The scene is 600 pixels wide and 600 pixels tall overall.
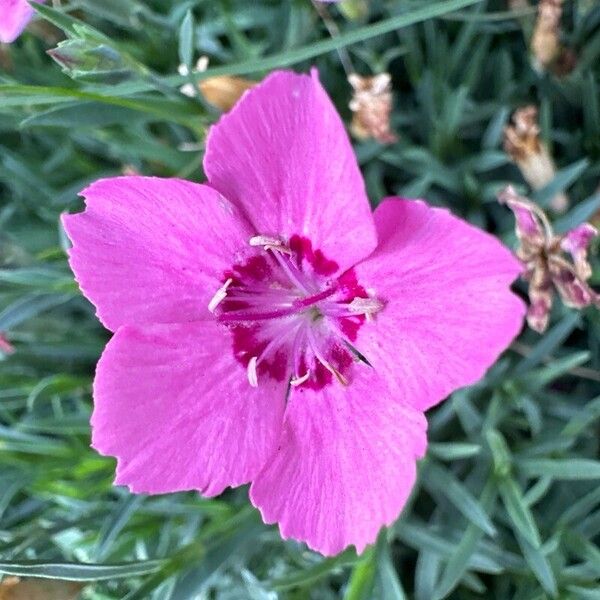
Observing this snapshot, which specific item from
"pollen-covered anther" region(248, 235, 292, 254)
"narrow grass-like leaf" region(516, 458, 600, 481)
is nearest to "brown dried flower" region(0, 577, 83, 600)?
"pollen-covered anther" region(248, 235, 292, 254)

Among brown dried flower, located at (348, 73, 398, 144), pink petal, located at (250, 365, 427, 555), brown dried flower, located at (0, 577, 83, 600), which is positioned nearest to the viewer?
pink petal, located at (250, 365, 427, 555)

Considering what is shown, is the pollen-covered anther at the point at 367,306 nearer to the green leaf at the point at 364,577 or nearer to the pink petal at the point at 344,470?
the pink petal at the point at 344,470

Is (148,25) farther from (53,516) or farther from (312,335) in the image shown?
(53,516)

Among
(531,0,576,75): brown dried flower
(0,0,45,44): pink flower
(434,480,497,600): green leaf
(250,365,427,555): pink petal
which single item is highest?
(0,0,45,44): pink flower

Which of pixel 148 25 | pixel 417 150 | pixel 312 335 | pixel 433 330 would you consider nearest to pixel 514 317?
pixel 433 330

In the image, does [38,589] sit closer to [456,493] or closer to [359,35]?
[456,493]

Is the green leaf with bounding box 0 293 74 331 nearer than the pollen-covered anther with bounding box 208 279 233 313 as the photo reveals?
No

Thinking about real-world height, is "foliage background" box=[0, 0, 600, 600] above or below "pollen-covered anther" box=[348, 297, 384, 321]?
below

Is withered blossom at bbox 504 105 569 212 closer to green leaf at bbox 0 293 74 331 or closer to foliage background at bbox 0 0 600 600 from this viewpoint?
foliage background at bbox 0 0 600 600
